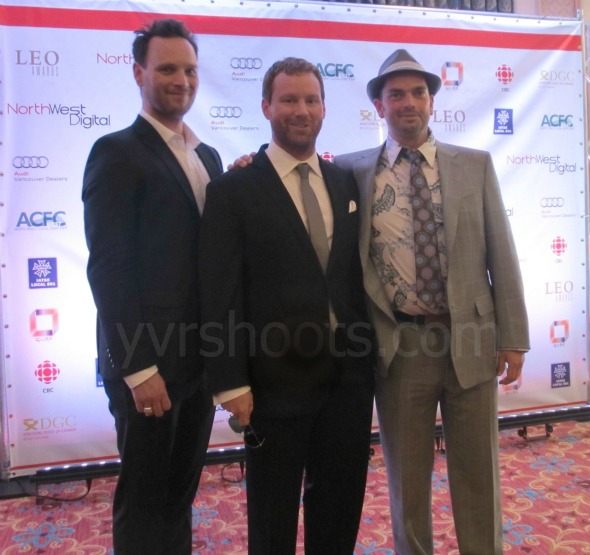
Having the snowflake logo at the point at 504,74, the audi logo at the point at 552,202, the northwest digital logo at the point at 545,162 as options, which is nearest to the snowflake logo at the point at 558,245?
the audi logo at the point at 552,202

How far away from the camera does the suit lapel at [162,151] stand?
5.19 ft

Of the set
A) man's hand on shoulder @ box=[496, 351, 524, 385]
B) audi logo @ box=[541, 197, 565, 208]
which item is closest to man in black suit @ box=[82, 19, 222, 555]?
man's hand on shoulder @ box=[496, 351, 524, 385]

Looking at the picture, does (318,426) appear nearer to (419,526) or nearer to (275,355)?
(275,355)

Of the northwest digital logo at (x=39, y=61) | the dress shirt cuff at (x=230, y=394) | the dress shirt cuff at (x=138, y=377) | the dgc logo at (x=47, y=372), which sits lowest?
the dgc logo at (x=47, y=372)

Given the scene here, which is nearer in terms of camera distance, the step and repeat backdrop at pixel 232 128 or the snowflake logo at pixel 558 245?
the step and repeat backdrop at pixel 232 128

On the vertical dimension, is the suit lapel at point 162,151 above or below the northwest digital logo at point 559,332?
above

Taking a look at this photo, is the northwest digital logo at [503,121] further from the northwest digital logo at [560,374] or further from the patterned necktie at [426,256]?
the patterned necktie at [426,256]

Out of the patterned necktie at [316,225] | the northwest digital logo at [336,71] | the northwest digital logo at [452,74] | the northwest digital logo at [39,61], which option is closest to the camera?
the patterned necktie at [316,225]

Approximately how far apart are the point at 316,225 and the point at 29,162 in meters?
1.68

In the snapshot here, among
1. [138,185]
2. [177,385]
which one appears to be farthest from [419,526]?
[138,185]

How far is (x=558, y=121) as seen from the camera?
3295 mm

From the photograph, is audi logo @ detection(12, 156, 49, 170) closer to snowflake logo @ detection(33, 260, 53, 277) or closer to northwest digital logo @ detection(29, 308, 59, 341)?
snowflake logo @ detection(33, 260, 53, 277)

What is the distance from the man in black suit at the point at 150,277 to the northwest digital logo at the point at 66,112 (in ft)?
3.78

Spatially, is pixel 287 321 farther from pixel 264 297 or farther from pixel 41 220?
pixel 41 220
